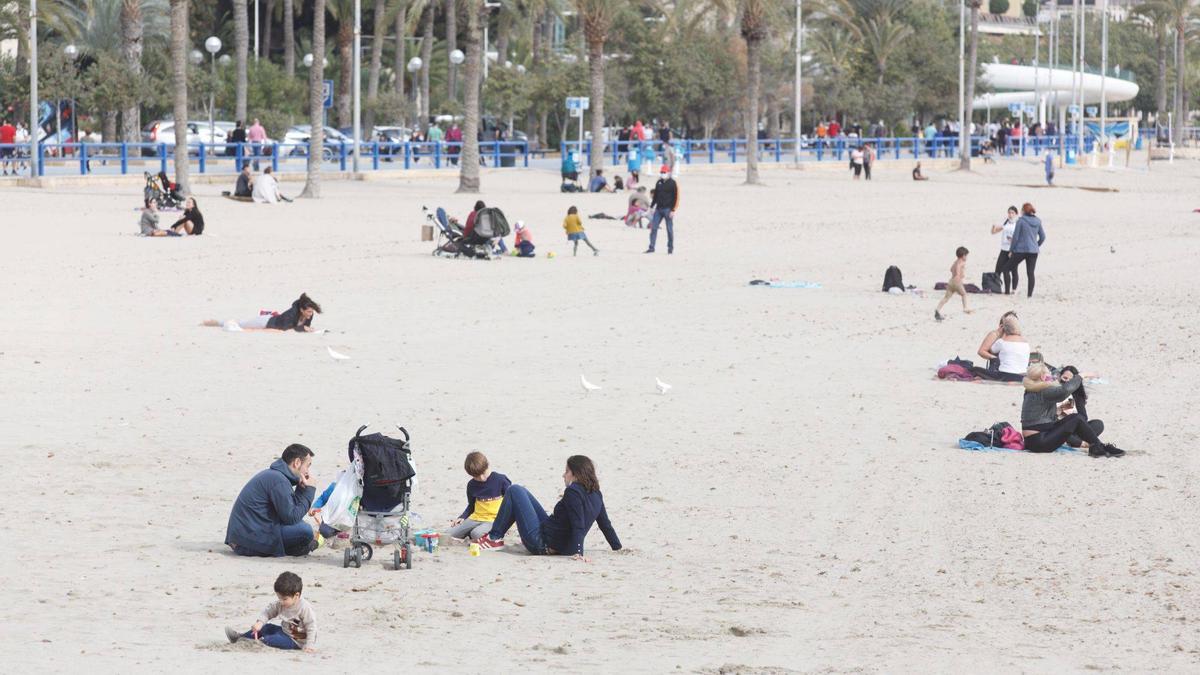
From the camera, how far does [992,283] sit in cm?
2503

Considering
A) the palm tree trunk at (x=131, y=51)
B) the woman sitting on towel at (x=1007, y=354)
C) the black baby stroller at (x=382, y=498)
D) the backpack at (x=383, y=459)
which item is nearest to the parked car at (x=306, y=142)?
the palm tree trunk at (x=131, y=51)

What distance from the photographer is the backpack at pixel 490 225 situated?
2820cm

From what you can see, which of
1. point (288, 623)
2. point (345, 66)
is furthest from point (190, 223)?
point (345, 66)

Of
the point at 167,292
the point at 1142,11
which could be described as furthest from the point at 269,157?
the point at 1142,11

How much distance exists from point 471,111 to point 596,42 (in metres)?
6.33

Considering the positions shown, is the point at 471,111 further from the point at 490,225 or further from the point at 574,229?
the point at 490,225

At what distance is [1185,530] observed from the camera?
11.1 m

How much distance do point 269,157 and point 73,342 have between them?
31926 millimetres

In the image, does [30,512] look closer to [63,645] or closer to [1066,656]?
[63,645]

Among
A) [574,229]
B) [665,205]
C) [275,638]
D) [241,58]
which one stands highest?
[241,58]

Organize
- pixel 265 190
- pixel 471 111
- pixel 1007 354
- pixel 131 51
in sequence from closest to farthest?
1. pixel 1007 354
2. pixel 265 190
3. pixel 471 111
4. pixel 131 51

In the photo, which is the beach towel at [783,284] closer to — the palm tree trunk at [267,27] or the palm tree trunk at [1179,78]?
the palm tree trunk at [267,27]

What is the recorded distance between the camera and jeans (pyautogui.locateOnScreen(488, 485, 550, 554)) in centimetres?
1048

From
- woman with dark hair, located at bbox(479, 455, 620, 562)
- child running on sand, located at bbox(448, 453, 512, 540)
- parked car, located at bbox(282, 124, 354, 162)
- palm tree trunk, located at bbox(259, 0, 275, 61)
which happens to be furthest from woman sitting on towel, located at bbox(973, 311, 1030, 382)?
palm tree trunk, located at bbox(259, 0, 275, 61)
